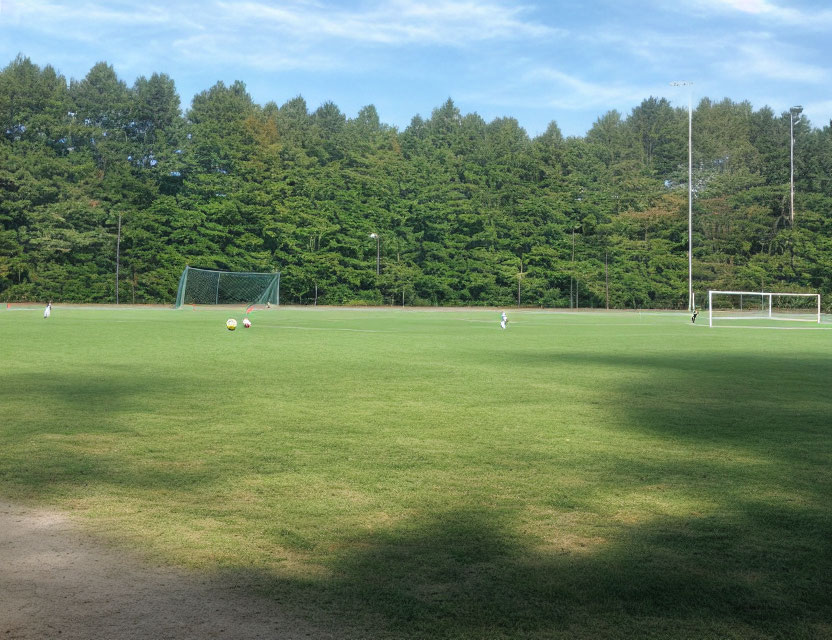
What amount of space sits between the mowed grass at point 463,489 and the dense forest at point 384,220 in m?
54.6

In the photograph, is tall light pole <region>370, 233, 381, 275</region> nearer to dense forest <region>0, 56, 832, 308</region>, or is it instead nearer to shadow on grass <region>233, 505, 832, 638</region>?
dense forest <region>0, 56, 832, 308</region>

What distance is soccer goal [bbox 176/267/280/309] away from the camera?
2672 inches

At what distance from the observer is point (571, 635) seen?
13.4ft

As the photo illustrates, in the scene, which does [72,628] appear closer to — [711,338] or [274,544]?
[274,544]

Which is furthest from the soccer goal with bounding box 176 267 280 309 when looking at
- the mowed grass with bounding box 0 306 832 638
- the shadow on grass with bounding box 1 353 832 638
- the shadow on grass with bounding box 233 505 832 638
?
the shadow on grass with bounding box 233 505 832 638

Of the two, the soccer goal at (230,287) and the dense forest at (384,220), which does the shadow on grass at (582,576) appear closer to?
the soccer goal at (230,287)

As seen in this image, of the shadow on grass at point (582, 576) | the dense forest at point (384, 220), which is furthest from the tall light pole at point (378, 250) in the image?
the shadow on grass at point (582, 576)

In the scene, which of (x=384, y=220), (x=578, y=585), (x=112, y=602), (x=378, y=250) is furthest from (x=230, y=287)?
(x=578, y=585)

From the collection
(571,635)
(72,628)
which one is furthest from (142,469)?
(571,635)

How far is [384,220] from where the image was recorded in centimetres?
7250

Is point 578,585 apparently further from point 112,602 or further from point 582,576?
point 112,602

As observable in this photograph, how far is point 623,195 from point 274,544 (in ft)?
228

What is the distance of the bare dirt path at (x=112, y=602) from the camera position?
13.5 feet

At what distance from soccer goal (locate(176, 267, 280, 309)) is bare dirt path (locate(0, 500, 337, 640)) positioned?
62.9 meters
